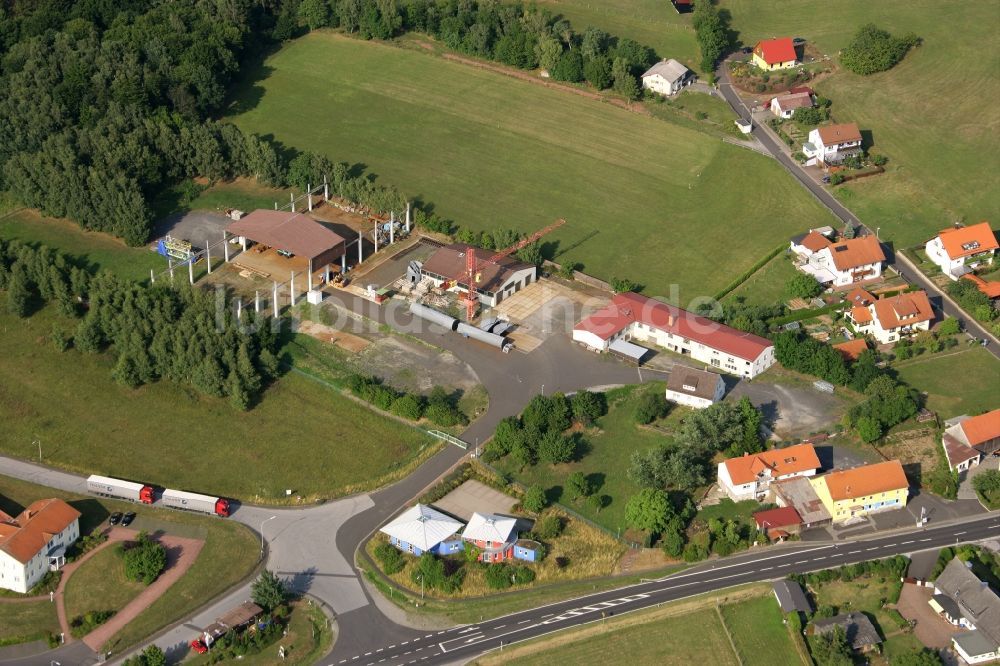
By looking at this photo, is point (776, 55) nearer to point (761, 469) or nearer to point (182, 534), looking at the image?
point (761, 469)

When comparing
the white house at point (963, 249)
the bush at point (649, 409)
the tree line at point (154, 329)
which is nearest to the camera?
the bush at point (649, 409)

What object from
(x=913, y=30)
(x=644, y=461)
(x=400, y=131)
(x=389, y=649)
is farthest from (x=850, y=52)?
(x=389, y=649)

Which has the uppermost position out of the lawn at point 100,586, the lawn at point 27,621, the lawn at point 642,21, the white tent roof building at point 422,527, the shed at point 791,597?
the lawn at point 642,21

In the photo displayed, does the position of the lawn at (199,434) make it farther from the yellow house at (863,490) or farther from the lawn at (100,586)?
the yellow house at (863,490)

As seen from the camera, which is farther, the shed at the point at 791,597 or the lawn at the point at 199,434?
the lawn at the point at 199,434

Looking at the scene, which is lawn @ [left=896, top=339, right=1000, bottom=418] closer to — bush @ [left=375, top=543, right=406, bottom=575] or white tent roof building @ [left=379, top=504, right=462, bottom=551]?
white tent roof building @ [left=379, top=504, right=462, bottom=551]

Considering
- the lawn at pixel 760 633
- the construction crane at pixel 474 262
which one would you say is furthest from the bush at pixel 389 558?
the construction crane at pixel 474 262
